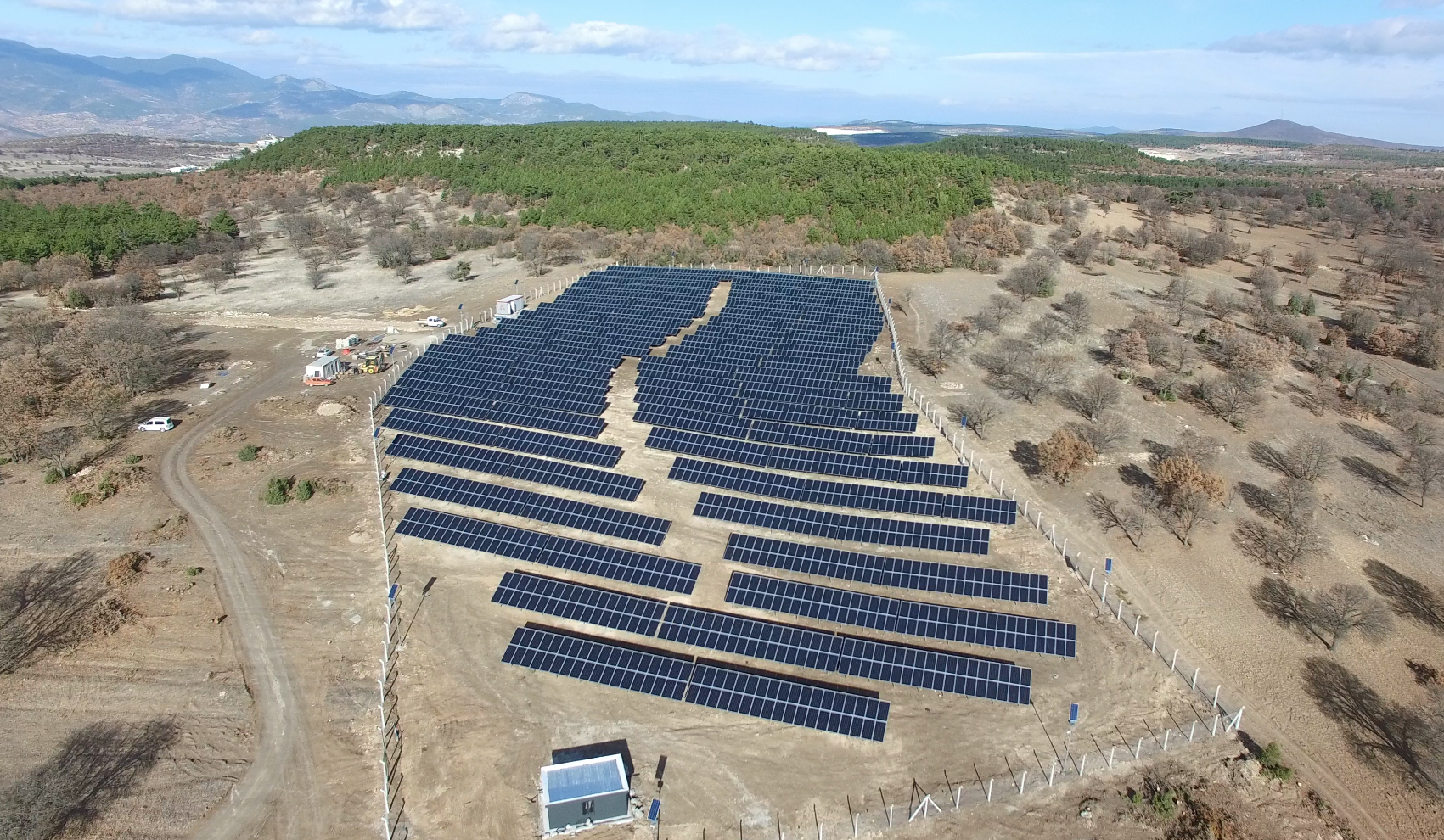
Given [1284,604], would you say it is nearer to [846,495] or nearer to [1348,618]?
[1348,618]

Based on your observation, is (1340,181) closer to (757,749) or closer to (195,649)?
(757,749)

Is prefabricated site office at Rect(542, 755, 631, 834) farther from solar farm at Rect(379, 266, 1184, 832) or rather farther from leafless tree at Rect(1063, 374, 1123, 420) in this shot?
leafless tree at Rect(1063, 374, 1123, 420)

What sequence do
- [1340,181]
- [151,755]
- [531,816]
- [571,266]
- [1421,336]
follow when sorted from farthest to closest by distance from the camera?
[1340,181] → [571,266] → [1421,336] → [151,755] → [531,816]

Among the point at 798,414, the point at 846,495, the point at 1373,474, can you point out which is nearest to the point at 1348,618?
the point at 1373,474

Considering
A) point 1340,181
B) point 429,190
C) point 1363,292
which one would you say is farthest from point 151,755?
point 1340,181

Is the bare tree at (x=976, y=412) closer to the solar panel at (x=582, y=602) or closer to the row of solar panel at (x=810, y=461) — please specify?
the row of solar panel at (x=810, y=461)

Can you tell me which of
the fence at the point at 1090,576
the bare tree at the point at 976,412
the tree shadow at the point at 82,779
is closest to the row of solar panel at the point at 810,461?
the fence at the point at 1090,576
